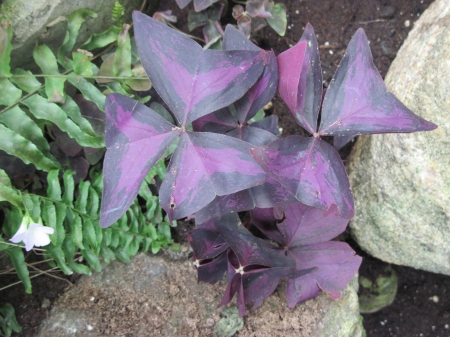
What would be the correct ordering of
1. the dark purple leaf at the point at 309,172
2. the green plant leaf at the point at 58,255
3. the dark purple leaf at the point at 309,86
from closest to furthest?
the dark purple leaf at the point at 309,172 → the dark purple leaf at the point at 309,86 → the green plant leaf at the point at 58,255

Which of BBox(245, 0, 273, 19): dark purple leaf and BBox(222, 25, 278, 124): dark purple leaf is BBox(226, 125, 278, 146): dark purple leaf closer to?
BBox(222, 25, 278, 124): dark purple leaf

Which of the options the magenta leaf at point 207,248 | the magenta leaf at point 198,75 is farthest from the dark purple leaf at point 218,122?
the magenta leaf at point 207,248

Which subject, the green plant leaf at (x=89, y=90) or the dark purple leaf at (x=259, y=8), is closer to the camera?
the green plant leaf at (x=89, y=90)

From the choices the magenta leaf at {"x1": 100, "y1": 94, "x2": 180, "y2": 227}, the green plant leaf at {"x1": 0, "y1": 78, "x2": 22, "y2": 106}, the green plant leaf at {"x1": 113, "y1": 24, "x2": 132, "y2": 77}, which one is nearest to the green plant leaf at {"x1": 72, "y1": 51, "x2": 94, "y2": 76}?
the green plant leaf at {"x1": 113, "y1": 24, "x2": 132, "y2": 77}

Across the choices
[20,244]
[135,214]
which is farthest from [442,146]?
[20,244]

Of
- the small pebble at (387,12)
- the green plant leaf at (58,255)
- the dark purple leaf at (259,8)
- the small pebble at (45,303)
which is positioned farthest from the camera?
the small pebble at (387,12)

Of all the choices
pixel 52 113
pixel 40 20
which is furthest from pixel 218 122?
pixel 40 20

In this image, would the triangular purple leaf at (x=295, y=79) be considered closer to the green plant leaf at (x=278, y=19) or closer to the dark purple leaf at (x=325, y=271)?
the dark purple leaf at (x=325, y=271)
